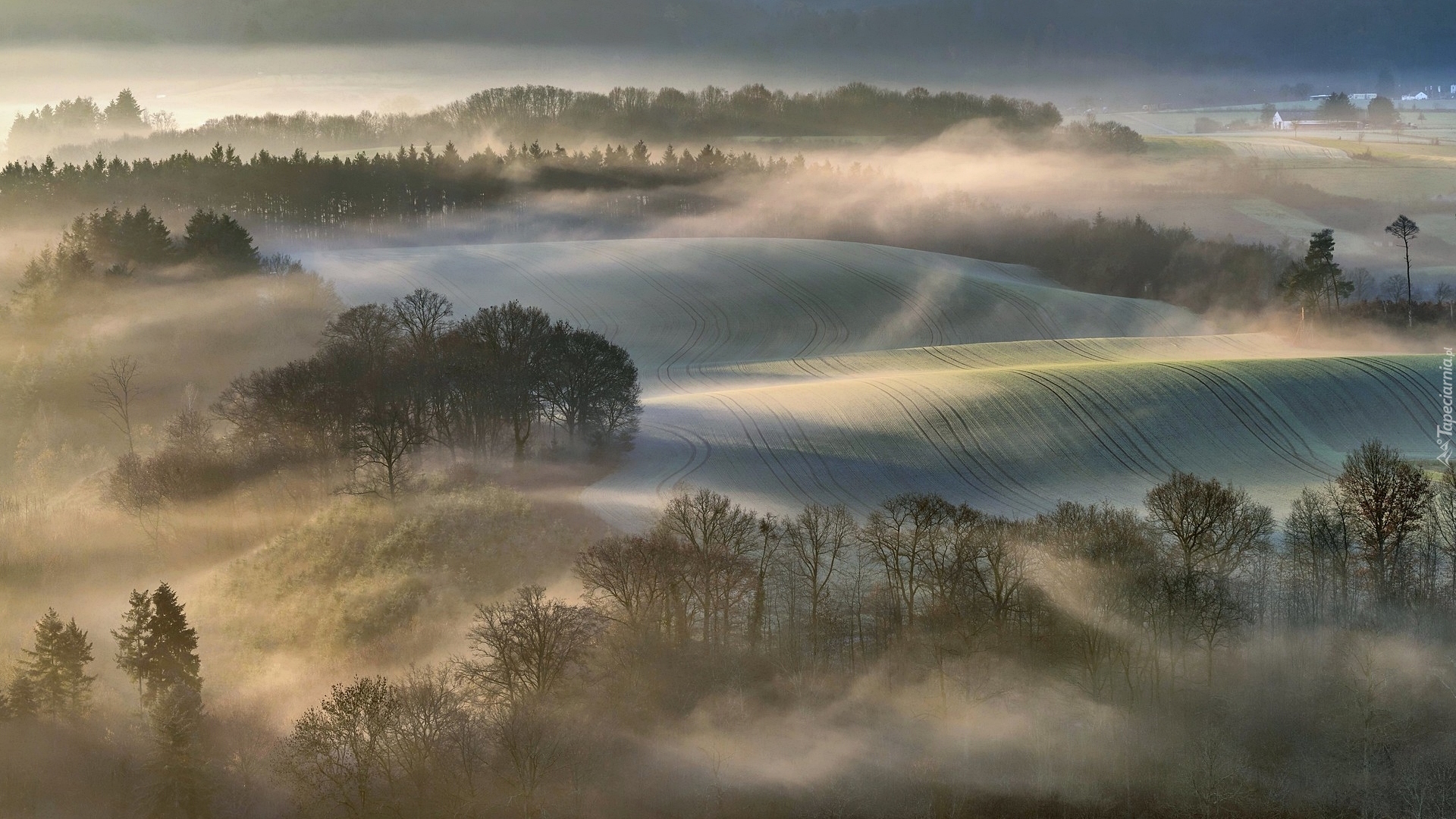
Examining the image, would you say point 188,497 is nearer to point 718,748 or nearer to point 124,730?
point 124,730

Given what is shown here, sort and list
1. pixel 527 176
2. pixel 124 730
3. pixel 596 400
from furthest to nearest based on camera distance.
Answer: pixel 527 176 → pixel 596 400 → pixel 124 730

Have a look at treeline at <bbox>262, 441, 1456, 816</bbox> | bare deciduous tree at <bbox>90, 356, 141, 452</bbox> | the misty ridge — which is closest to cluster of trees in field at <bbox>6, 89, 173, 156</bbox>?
the misty ridge

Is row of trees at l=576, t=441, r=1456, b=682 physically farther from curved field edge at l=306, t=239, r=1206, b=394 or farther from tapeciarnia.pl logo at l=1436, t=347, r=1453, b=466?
curved field edge at l=306, t=239, r=1206, b=394

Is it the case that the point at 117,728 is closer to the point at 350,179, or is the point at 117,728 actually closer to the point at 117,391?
the point at 117,391


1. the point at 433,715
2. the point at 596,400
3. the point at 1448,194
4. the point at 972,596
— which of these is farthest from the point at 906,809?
the point at 1448,194

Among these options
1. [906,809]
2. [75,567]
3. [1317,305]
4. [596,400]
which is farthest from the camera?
[1317,305]

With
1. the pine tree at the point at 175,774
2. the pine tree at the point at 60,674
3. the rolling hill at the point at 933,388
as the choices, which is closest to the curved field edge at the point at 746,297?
the rolling hill at the point at 933,388

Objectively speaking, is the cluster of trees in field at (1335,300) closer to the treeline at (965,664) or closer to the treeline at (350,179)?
the treeline at (965,664)
